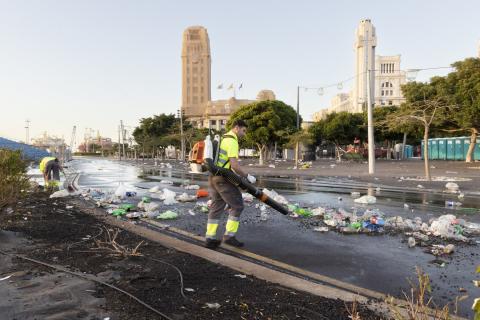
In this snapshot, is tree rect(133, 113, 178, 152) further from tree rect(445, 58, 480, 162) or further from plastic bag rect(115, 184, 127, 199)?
plastic bag rect(115, 184, 127, 199)

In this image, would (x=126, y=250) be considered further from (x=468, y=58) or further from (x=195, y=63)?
(x=195, y=63)

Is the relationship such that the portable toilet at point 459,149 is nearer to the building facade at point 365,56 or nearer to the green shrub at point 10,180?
the building facade at point 365,56

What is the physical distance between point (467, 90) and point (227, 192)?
25.0 metres

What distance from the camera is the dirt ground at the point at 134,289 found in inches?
135

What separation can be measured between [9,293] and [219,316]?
2.09 metres

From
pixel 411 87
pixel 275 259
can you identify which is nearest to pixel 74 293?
pixel 275 259

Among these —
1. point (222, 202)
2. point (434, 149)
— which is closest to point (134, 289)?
point (222, 202)

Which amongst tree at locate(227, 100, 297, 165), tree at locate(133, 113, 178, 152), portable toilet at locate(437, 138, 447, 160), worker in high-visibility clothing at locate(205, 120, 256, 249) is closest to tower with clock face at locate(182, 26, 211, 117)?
tree at locate(133, 113, 178, 152)

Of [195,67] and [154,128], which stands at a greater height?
[195,67]

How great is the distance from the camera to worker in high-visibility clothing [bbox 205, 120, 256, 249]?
19.4 ft

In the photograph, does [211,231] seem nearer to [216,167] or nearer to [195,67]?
[216,167]

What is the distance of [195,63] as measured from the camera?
6708 inches

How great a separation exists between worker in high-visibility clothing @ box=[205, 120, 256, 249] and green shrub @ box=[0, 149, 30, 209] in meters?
3.59

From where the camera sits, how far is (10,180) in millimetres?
7492
